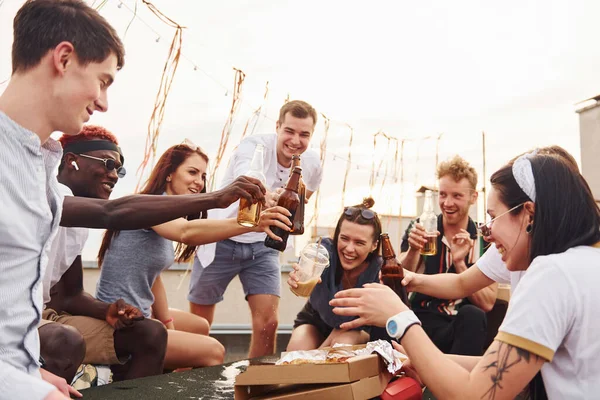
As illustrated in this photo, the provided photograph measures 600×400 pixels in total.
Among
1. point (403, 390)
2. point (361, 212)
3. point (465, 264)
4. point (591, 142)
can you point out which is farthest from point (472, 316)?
point (591, 142)

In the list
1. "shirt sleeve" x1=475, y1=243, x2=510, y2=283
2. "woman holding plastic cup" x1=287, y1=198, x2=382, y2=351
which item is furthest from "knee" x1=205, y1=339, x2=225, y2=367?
"shirt sleeve" x1=475, y1=243, x2=510, y2=283

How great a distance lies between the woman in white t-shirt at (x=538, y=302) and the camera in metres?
1.60

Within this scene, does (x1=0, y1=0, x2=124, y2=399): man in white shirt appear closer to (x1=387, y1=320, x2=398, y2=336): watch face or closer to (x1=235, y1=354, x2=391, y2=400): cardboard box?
(x1=235, y1=354, x2=391, y2=400): cardboard box

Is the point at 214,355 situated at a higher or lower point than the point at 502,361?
lower

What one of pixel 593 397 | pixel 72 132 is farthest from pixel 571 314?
pixel 72 132

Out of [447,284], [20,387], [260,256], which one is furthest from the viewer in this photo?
[260,256]

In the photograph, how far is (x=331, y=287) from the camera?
3.83 metres

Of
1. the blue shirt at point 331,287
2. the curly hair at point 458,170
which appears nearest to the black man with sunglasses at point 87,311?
the blue shirt at point 331,287

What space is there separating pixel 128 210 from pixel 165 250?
1.36 m

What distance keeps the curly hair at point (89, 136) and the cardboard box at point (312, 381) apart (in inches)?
68.3

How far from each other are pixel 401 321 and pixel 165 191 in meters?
2.31

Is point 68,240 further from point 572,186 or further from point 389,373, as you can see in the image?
point 572,186

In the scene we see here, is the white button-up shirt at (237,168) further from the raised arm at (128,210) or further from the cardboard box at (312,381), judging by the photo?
the cardboard box at (312,381)

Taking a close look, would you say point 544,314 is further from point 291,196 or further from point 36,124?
point 291,196
